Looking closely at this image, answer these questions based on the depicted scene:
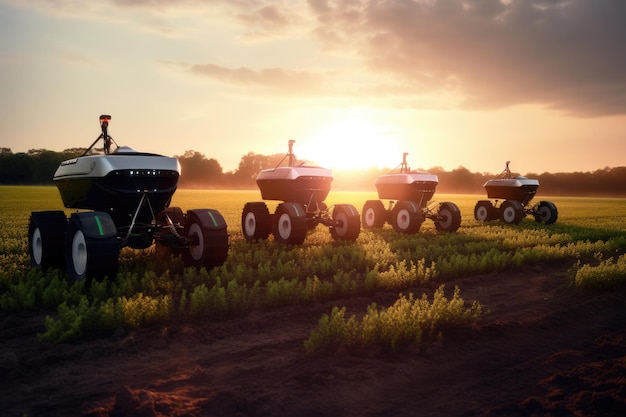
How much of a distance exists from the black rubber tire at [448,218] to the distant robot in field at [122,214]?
990 centimetres

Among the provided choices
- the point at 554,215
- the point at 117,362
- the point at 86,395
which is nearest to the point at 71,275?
the point at 117,362

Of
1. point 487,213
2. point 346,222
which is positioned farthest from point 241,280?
point 487,213

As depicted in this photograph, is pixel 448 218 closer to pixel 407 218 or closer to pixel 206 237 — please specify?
pixel 407 218

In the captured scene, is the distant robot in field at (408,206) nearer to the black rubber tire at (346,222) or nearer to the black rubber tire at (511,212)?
the black rubber tire at (346,222)

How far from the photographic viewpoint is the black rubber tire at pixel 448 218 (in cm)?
1617

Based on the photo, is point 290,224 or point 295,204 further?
point 295,204

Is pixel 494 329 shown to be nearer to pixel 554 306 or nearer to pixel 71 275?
pixel 554 306

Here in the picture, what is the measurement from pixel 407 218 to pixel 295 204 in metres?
4.51

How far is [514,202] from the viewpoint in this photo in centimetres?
1972

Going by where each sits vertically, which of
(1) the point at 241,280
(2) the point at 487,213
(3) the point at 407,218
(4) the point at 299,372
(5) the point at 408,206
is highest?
(5) the point at 408,206

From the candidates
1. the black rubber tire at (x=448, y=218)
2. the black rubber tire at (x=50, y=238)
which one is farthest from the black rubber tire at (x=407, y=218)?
the black rubber tire at (x=50, y=238)

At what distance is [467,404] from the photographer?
4.13m

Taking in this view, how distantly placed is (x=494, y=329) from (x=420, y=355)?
1.36m

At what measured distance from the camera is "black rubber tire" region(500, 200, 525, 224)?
1958cm
